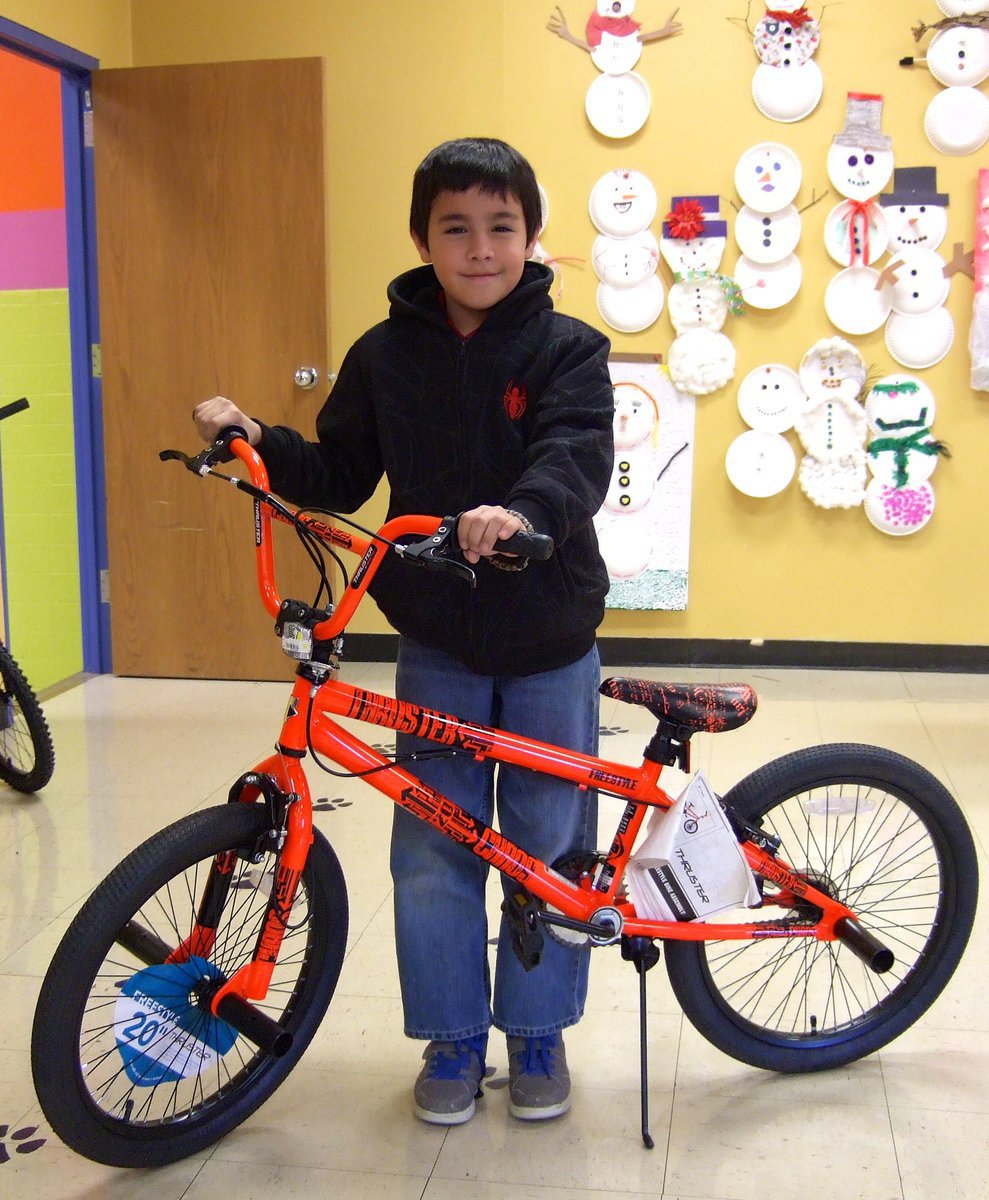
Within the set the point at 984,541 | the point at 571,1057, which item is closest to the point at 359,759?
the point at 571,1057

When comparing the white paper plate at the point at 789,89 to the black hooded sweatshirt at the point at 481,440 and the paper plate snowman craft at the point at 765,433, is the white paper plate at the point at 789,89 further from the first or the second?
the black hooded sweatshirt at the point at 481,440

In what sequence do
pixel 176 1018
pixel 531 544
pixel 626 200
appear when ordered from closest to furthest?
pixel 531 544 < pixel 176 1018 < pixel 626 200

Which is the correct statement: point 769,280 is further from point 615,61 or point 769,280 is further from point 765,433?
point 615,61

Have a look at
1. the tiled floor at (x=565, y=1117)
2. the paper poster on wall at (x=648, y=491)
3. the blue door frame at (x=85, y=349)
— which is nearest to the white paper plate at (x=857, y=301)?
the paper poster on wall at (x=648, y=491)

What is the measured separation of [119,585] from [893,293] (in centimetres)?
256

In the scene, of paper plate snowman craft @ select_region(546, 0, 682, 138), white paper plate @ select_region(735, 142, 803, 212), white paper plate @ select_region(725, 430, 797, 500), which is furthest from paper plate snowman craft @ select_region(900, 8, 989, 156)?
white paper plate @ select_region(725, 430, 797, 500)

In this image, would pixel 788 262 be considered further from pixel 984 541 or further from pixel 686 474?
pixel 984 541

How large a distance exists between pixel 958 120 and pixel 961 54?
18cm

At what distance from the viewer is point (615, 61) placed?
3951 millimetres

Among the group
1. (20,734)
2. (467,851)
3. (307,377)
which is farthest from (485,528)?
(307,377)

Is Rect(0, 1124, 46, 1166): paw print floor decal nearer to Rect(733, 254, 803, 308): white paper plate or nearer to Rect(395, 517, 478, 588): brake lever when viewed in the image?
Rect(395, 517, 478, 588): brake lever

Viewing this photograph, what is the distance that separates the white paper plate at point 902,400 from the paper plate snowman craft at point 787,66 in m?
0.83

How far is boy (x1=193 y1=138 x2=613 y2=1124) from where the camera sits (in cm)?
157

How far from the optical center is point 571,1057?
75.8 inches
